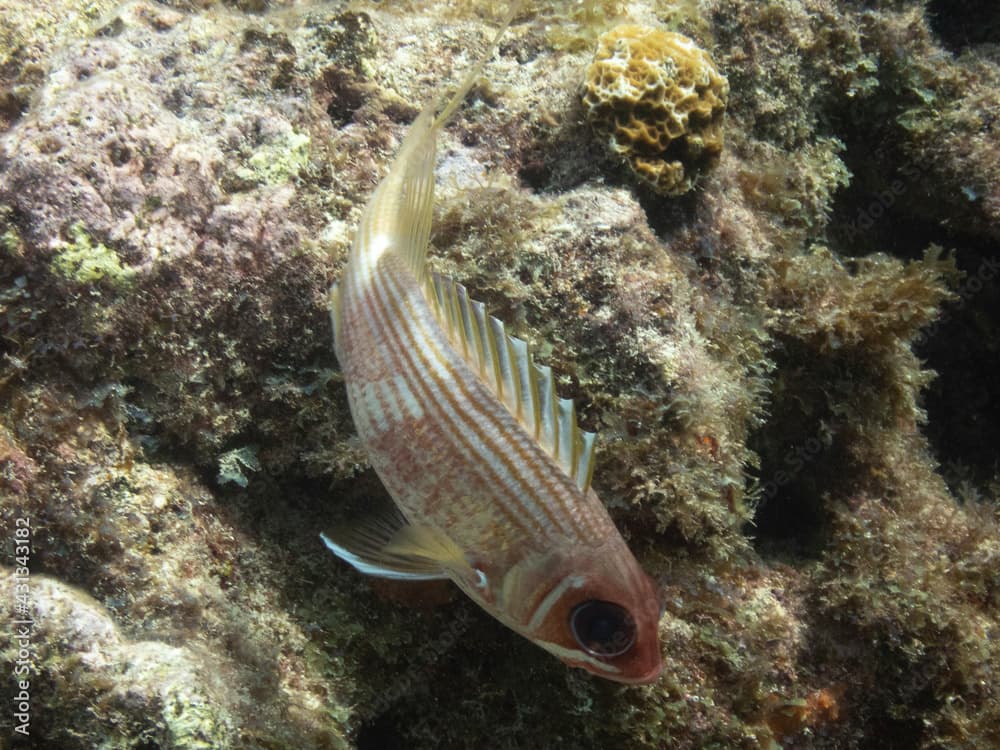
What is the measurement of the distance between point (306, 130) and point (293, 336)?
1.36m

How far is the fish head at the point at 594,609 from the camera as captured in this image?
2.00 meters

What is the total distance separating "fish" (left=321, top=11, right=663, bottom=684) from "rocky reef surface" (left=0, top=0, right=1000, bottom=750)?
755 mm

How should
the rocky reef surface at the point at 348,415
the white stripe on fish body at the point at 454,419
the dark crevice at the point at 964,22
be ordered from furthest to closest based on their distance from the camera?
1. the dark crevice at the point at 964,22
2. the rocky reef surface at the point at 348,415
3. the white stripe on fish body at the point at 454,419

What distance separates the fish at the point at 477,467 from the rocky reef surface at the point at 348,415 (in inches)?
29.7

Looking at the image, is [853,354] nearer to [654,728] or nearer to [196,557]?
[654,728]

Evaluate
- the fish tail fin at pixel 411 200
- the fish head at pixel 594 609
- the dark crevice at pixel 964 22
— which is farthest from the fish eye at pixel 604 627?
the dark crevice at pixel 964 22

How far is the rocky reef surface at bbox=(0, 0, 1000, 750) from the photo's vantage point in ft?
9.20

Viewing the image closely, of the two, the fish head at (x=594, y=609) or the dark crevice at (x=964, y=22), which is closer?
the fish head at (x=594, y=609)

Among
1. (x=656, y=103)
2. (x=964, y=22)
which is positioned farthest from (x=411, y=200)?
(x=964, y=22)

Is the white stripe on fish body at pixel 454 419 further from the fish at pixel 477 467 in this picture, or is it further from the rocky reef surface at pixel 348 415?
the rocky reef surface at pixel 348 415

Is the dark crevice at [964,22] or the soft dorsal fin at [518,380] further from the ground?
the dark crevice at [964,22]

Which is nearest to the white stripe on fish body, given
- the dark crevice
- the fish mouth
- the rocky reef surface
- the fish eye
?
the fish eye

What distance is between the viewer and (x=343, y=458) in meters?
3.20

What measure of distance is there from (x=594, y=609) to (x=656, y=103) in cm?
322
